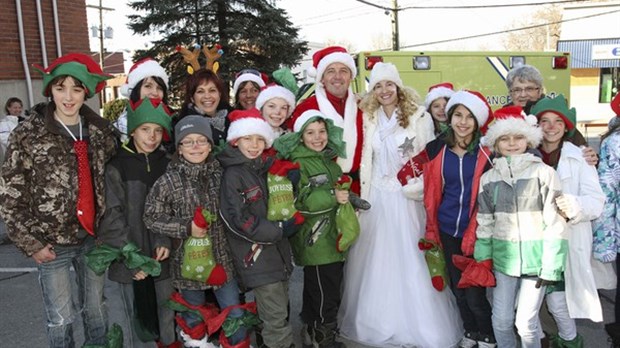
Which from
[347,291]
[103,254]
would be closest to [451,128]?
[347,291]

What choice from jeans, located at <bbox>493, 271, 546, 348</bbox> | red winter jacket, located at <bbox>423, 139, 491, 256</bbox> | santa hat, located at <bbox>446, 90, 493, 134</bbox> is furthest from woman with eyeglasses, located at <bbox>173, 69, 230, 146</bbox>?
jeans, located at <bbox>493, 271, 546, 348</bbox>

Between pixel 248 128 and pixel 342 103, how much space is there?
44.7 inches

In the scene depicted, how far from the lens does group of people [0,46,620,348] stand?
3.24m

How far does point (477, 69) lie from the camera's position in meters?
10.1

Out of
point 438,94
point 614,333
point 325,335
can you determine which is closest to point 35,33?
point 438,94

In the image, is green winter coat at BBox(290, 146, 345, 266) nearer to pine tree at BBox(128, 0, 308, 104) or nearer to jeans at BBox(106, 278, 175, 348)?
jeans at BBox(106, 278, 175, 348)

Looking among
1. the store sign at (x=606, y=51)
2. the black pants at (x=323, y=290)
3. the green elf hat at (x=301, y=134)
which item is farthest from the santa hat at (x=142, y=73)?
the store sign at (x=606, y=51)

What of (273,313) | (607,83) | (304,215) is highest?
(607,83)

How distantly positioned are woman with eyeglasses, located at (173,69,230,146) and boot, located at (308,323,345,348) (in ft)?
5.22

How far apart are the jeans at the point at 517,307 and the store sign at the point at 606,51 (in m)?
28.6

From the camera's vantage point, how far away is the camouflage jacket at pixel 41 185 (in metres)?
3.06

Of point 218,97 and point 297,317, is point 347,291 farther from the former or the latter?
point 218,97

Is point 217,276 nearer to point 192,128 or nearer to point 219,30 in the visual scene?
point 192,128

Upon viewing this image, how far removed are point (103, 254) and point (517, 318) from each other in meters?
2.59
